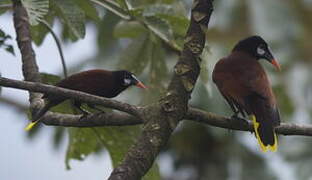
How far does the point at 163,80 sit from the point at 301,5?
285 inches

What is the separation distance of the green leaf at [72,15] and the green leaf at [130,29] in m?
0.47

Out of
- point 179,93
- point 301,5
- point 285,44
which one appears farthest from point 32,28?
point 301,5

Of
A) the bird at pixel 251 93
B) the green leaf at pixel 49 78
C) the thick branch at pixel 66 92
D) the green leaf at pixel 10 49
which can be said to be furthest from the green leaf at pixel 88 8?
the thick branch at pixel 66 92

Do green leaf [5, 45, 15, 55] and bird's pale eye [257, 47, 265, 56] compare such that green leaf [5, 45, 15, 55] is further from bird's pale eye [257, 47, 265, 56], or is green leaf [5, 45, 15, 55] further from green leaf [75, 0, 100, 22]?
bird's pale eye [257, 47, 265, 56]

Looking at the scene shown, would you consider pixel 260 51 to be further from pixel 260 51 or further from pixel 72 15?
pixel 72 15

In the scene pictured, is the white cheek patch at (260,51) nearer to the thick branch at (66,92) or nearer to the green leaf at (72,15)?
the green leaf at (72,15)

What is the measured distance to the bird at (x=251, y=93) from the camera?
3.66 m

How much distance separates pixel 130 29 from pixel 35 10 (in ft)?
3.22

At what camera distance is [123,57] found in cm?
464

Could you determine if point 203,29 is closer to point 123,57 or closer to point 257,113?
point 257,113

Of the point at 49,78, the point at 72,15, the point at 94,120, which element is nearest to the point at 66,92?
the point at 94,120

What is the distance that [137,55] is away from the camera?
4531 millimetres

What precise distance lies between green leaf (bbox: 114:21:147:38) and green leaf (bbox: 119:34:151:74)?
0.09 metres

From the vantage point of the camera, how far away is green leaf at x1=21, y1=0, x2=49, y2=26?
11.1 ft
